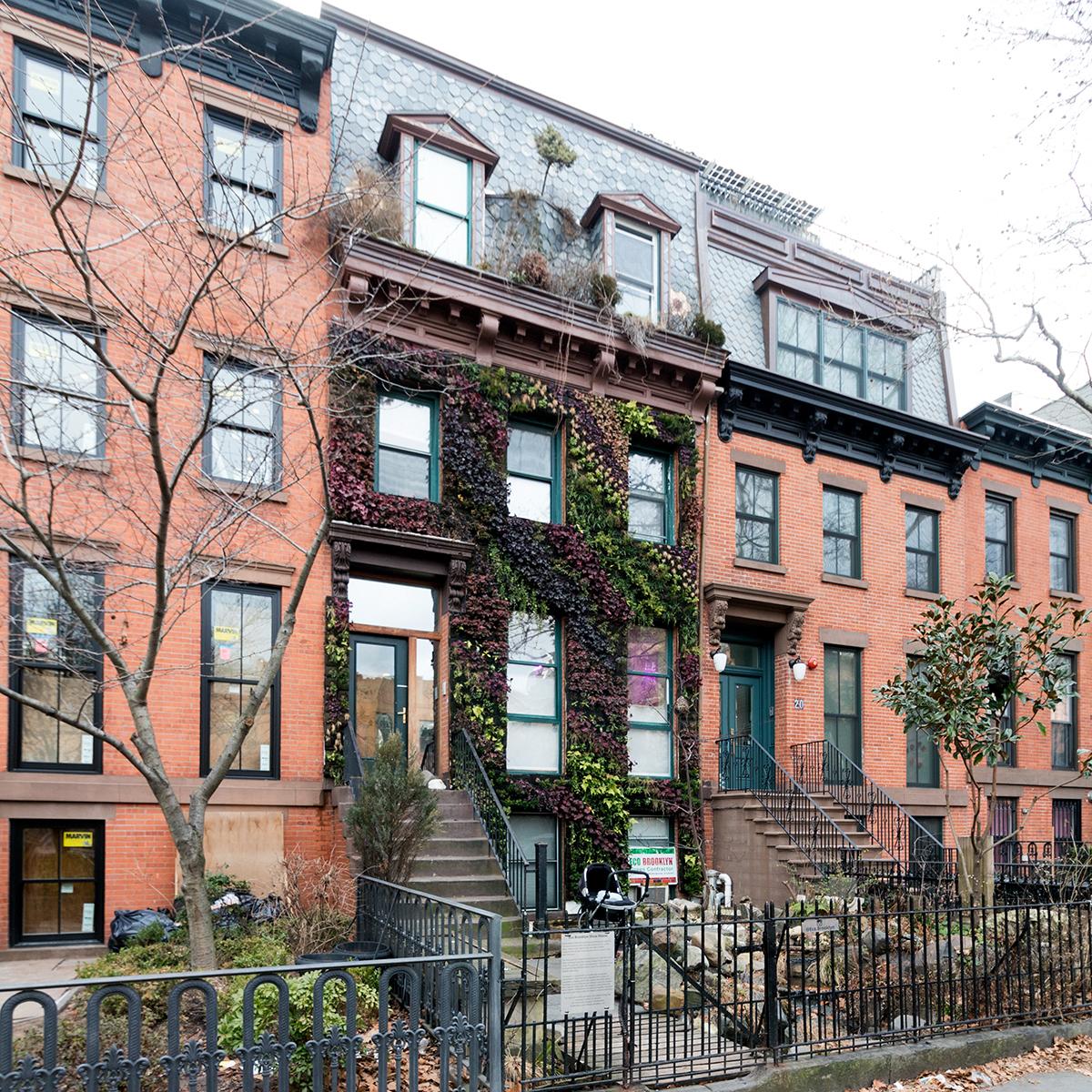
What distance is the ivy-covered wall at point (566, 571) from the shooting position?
13570mm

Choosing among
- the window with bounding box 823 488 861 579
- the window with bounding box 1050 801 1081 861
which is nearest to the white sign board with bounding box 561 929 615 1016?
the window with bounding box 823 488 861 579

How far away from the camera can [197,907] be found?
300 inches

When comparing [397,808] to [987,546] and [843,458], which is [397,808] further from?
[987,546]

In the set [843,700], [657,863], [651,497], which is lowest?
[657,863]

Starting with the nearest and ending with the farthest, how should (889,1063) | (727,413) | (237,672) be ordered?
1. (889,1063)
2. (237,672)
3. (727,413)

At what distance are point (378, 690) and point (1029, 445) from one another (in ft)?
51.6

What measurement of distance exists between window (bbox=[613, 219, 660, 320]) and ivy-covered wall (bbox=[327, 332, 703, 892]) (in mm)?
1985

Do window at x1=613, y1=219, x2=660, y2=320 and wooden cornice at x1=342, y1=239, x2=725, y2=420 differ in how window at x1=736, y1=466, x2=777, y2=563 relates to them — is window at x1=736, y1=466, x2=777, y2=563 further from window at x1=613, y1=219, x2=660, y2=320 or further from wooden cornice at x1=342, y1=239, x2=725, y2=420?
window at x1=613, y1=219, x2=660, y2=320

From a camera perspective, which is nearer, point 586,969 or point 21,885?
point 586,969

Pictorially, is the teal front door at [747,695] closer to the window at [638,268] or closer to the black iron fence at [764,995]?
the window at [638,268]

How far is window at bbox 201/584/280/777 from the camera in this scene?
12.3 metres

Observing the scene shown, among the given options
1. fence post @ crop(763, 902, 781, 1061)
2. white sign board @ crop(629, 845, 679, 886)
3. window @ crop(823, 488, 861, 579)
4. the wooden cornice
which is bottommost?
white sign board @ crop(629, 845, 679, 886)

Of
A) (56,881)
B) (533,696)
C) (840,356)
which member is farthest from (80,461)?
(840,356)

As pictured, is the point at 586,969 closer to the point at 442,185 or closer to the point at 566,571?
the point at 566,571
